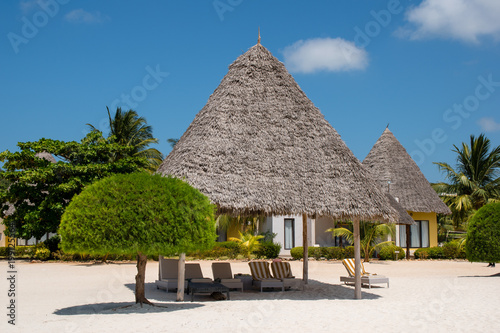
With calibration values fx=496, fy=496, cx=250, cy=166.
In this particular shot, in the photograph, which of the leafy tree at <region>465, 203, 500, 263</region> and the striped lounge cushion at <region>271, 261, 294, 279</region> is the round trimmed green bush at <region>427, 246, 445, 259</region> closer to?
the leafy tree at <region>465, 203, 500, 263</region>

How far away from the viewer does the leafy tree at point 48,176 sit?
23.8 metres

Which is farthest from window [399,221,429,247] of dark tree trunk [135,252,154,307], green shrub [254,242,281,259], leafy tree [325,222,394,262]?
dark tree trunk [135,252,154,307]

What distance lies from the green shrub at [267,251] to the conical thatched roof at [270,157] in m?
14.4

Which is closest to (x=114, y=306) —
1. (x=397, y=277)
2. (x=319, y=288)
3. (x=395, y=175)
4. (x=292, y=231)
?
(x=319, y=288)

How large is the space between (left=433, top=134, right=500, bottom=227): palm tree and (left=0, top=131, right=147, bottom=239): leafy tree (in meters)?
24.1

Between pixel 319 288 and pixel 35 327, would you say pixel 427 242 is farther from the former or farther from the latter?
pixel 35 327

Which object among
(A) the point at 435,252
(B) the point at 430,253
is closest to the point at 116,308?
(B) the point at 430,253

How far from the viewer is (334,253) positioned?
93.2ft

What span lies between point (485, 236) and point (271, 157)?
11.1 m

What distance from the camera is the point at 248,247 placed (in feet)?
90.0

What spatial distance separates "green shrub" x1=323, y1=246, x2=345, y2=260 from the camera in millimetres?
28312

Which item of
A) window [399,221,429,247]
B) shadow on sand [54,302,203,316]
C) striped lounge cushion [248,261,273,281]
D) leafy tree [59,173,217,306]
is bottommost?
shadow on sand [54,302,203,316]

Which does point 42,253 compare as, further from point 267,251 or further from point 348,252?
point 348,252

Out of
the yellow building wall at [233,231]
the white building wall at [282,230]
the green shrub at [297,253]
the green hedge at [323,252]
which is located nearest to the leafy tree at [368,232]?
the green hedge at [323,252]
